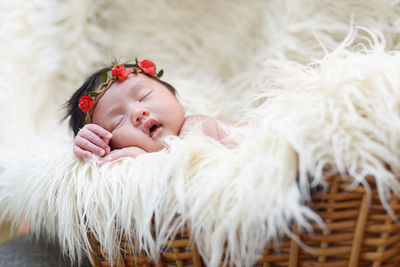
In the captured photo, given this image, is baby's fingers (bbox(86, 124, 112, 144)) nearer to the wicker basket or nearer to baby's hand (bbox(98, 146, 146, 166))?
baby's hand (bbox(98, 146, 146, 166))

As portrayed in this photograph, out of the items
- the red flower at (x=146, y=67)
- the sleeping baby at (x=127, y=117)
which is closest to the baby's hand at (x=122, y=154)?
the sleeping baby at (x=127, y=117)

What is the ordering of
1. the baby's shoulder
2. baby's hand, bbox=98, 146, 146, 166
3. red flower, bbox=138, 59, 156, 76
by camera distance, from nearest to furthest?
baby's hand, bbox=98, 146, 146, 166
the baby's shoulder
red flower, bbox=138, 59, 156, 76

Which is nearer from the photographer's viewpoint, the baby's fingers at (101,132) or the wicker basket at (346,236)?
the wicker basket at (346,236)

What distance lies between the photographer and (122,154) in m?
0.91

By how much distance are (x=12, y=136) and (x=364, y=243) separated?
95cm

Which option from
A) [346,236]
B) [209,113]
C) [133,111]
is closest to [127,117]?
[133,111]

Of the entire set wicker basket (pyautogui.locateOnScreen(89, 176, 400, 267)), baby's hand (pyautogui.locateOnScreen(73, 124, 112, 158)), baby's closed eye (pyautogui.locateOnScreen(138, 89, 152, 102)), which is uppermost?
baby's closed eye (pyautogui.locateOnScreen(138, 89, 152, 102))

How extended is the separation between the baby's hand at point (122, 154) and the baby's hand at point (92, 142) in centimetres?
2

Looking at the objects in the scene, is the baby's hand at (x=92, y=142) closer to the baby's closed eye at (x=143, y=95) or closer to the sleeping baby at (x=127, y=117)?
the sleeping baby at (x=127, y=117)

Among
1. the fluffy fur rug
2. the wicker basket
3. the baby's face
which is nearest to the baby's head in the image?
the baby's face

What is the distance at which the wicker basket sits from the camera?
0.64 meters

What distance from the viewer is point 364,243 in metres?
0.66

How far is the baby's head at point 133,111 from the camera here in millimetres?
977

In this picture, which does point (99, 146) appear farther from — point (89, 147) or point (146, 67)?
point (146, 67)
